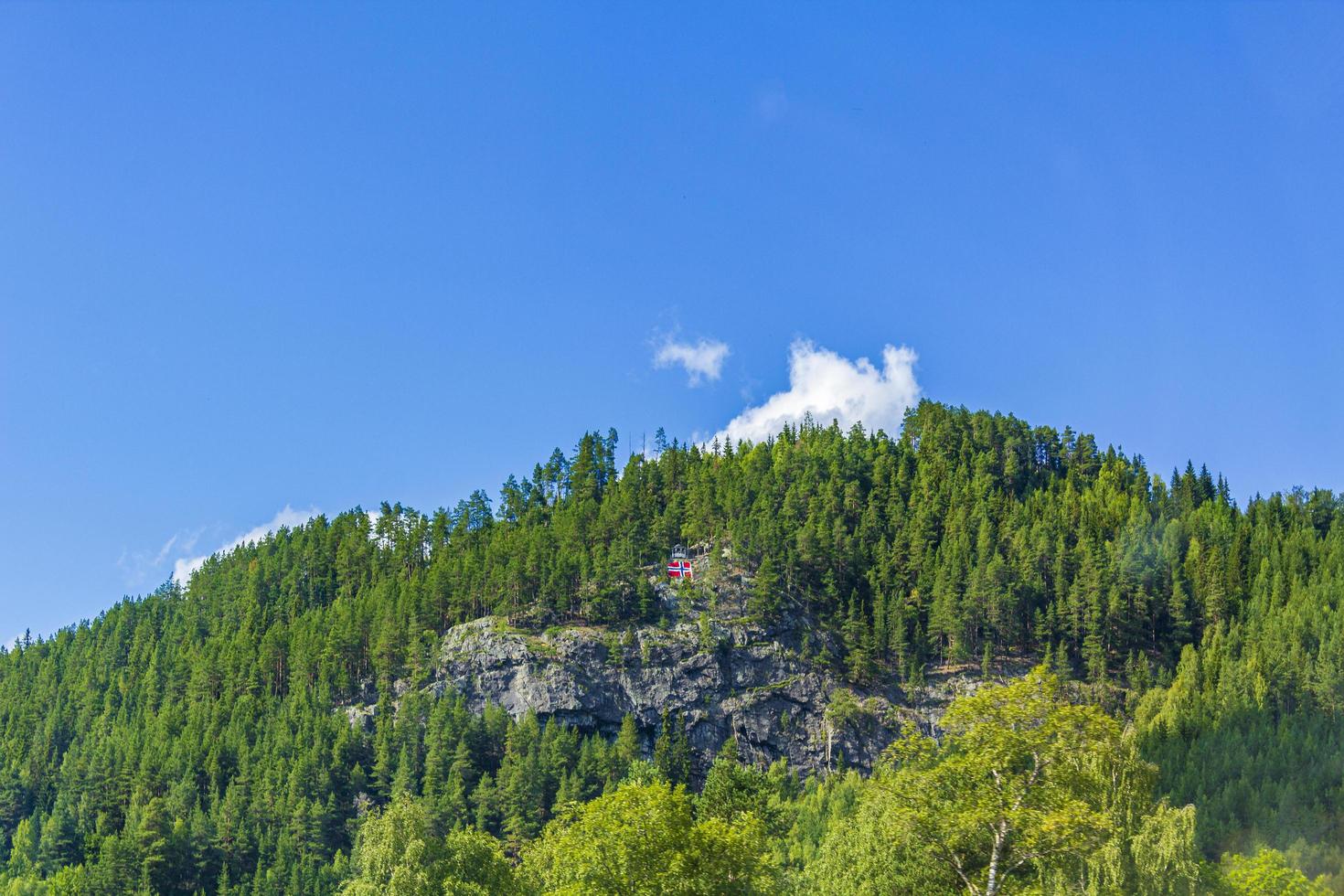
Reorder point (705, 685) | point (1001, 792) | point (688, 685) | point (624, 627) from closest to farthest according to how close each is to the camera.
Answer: point (1001, 792) < point (688, 685) < point (705, 685) < point (624, 627)

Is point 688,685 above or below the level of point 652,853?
above

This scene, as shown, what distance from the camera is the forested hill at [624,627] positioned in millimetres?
112500

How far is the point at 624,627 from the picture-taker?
152 metres

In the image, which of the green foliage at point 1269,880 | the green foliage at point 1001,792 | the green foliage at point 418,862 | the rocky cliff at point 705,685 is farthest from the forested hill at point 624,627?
the green foliage at point 1001,792

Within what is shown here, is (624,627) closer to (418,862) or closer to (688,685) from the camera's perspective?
(688,685)

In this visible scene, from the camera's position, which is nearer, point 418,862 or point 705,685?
point 418,862

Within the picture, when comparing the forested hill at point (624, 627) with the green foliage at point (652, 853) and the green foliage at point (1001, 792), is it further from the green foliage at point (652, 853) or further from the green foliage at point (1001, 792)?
the green foliage at point (1001, 792)

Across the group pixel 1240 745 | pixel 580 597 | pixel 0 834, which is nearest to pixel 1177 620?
pixel 1240 745

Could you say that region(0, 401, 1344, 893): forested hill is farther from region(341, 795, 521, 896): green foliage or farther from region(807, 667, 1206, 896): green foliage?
region(807, 667, 1206, 896): green foliage

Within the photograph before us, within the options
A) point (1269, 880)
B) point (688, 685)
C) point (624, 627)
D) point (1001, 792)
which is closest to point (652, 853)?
point (1001, 792)

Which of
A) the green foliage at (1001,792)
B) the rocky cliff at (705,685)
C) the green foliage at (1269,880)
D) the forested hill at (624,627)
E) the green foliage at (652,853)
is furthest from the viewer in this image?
the rocky cliff at (705,685)

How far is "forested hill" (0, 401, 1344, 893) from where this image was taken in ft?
369

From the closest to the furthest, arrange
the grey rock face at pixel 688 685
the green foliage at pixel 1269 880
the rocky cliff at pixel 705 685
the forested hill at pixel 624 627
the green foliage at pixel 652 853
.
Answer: the green foliage at pixel 652 853 < the green foliage at pixel 1269 880 < the forested hill at pixel 624 627 < the grey rock face at pixel 688 685 < the rocky cliff at pixel 705 685

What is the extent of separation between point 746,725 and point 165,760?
219 feet
